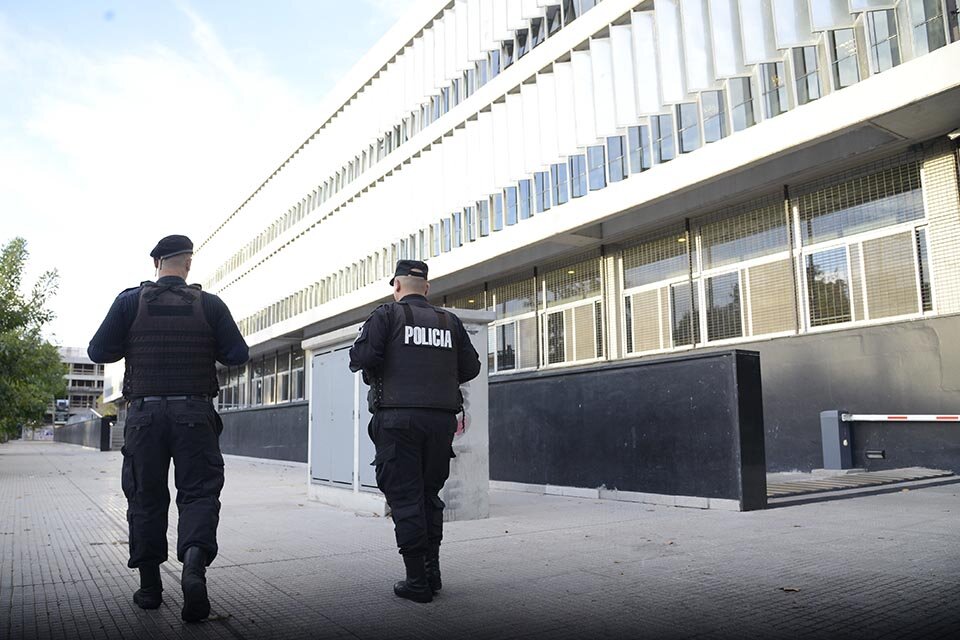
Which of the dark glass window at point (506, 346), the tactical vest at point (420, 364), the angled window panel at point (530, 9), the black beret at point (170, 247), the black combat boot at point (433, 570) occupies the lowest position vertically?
the black combat boot at point (433, 570)

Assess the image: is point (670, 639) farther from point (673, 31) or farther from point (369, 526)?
point (673, 31)

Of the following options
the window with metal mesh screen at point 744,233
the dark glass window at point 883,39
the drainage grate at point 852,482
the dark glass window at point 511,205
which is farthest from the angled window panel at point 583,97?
the drainage grate at point 852,482

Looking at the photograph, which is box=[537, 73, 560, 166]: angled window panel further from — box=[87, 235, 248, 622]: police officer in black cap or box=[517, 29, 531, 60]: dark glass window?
box=[87, 235, 248, 622]: police officer in black cap

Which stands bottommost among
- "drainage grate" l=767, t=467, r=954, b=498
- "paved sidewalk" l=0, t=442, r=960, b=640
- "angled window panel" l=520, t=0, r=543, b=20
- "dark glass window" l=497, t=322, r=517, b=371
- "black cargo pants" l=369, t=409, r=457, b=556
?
"paved sidewalk" l=0, t=442, r=960, b=640

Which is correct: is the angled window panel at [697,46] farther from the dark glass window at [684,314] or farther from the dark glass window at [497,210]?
the dark glass window at [497,210]

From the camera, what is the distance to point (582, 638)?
331 cm

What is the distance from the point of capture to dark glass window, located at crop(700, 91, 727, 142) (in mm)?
14600

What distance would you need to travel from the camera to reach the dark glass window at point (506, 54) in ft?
67.3

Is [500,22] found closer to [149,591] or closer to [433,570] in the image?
[433,570]

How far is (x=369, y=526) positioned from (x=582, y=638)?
4183mm

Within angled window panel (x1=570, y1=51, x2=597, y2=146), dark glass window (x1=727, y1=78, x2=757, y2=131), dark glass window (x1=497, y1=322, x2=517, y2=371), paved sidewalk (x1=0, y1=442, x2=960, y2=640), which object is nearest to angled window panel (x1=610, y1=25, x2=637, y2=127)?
angled window panel (x1=570, y1=51, x2=597, y2=146)

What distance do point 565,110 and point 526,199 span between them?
2.53 meters

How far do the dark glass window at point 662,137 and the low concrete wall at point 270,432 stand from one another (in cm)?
1141

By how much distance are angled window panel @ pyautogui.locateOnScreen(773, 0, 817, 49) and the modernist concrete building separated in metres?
0.04
